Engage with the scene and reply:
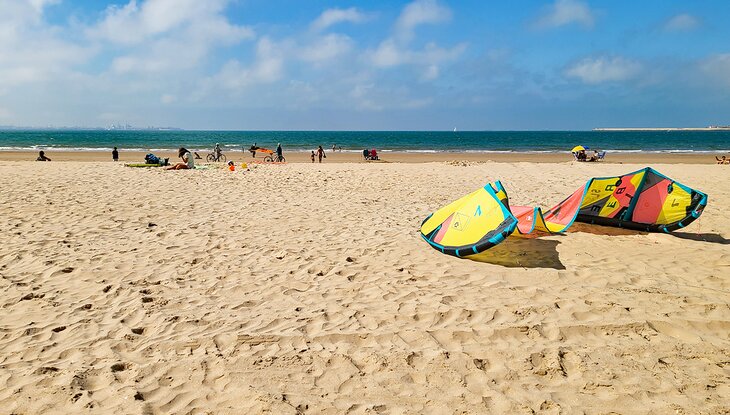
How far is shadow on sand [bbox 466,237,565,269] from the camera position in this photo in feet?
20.7

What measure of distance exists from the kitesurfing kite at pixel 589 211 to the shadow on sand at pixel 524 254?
0.27 metres

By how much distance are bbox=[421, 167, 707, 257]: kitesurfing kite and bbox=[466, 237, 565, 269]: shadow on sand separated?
0.27 meters

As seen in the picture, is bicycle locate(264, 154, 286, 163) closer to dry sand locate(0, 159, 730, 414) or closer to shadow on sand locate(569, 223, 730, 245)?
dry sand locate(0, 159, 730, 414)

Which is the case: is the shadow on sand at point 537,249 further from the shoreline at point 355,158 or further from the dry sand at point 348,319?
the shoreline at point 355,158

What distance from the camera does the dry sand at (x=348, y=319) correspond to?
333cm

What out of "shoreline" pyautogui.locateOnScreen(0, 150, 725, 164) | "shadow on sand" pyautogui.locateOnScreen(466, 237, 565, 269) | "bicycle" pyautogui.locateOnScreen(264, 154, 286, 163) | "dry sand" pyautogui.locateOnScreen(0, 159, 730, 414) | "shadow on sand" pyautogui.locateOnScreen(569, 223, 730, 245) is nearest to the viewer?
"dry sand" pyautogui.locateOnScreen(0, 159, 730, 414)

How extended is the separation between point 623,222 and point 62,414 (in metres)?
8.65

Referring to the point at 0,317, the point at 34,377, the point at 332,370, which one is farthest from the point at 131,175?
the point at 332,370

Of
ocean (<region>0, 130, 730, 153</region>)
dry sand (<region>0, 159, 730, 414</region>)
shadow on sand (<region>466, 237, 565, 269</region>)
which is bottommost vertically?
dry sand (<region>0, 159, 730, 414</region>)

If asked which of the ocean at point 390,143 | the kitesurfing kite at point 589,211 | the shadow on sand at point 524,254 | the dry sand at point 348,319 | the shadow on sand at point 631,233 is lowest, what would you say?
the dry sand at point 348,319

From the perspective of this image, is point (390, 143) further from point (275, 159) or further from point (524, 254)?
point (524, 254)

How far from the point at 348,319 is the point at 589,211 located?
5977 mm

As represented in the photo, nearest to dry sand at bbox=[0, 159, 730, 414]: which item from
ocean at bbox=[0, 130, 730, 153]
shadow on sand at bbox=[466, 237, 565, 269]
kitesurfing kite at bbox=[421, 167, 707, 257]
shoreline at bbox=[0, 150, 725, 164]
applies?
shadow on sand at bbox=[466, 237, 565, 269]

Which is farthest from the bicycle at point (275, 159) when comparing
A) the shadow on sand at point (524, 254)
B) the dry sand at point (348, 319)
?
the shadow on sand at point (524, 254)
